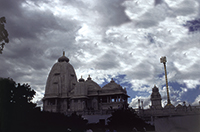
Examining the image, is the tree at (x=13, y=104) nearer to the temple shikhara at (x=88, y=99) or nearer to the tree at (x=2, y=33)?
the tree at (x=2, y=33)

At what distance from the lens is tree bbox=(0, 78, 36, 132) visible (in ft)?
75.7

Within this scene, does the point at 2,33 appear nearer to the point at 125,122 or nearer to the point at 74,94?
the point at 125,122

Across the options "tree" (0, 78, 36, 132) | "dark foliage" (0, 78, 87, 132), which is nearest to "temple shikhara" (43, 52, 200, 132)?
"dark foliage" (0, 78, 87, 132)

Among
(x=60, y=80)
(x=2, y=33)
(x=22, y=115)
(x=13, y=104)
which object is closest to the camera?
(x=2, y=33)

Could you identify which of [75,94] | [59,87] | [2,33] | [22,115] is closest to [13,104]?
[22,115]

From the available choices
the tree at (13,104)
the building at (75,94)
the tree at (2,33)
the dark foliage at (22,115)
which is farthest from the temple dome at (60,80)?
the tree at (2,33)

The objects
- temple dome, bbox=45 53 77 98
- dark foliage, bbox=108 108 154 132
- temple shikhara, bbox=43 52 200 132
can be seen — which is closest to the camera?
dark foliage, bbox=108 108 154 132

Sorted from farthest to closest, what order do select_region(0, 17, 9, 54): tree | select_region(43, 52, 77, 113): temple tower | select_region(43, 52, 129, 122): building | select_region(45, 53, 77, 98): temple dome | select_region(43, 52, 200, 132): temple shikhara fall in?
select_region(45, 53, 77, 98): temple dome < select_region(43, 52, 77, 113): temple tower < select_region(43, 52, 129, 122): building < select_region(43, 52, 200, 132): temple shikhara < select_region(0, 17, 9, 54): tree

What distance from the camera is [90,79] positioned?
78.1 m

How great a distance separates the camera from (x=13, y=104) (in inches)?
1032

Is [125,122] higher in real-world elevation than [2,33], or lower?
lower

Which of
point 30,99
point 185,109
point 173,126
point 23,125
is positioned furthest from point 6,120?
point 185,109

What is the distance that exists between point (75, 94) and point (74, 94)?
1.55 ft

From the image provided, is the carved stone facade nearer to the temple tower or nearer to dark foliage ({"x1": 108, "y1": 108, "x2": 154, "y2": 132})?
the temple tower
